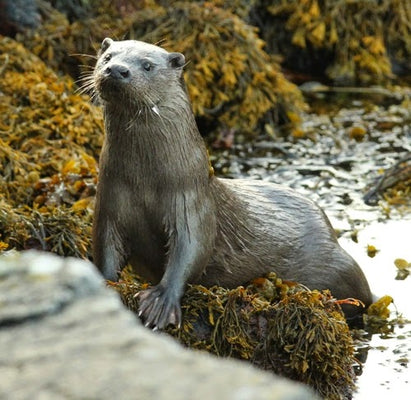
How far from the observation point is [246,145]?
28.6ft

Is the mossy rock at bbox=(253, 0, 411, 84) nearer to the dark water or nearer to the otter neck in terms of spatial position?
the dark water

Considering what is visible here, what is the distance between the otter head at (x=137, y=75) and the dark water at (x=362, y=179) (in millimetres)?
1647

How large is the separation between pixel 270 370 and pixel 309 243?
3.42ft

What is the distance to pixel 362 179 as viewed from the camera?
7871 mm

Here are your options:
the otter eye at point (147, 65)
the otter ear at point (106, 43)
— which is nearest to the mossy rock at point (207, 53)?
the otter ear at point (106, 43)

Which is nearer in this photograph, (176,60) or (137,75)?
(137,75)

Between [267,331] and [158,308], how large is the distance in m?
0.52

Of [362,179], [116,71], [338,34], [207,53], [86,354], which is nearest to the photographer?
[86,354]

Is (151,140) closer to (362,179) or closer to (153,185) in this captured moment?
(153,185)

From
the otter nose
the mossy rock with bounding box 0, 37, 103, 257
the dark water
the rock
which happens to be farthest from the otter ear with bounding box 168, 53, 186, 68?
the rock

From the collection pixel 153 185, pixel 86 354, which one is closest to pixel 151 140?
pixel 153 185

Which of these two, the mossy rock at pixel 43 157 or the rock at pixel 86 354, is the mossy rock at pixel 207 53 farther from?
the rock at pixel 86 354

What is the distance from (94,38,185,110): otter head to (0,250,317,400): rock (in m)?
2.24

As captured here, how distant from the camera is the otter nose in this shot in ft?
14.0
